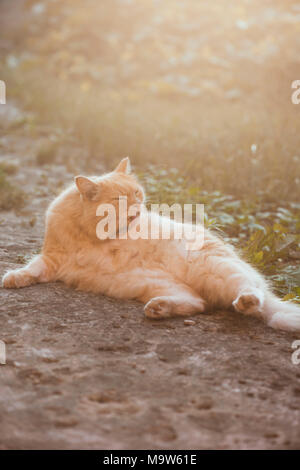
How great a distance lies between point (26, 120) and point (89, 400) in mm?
6717

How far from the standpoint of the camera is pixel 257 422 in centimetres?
148

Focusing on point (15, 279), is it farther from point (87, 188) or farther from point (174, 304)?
point (174, 304)

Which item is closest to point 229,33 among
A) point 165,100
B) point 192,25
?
point 192,25

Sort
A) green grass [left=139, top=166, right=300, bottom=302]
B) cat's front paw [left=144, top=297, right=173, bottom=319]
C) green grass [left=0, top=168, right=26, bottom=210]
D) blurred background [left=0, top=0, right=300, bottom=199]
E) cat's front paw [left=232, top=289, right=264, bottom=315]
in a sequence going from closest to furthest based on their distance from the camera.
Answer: cat's front paw [left=232, top=289, right=264, bottom=315] → cat's front paw [left=144, top=297, right=173, bottom=319] → green grass [left=139, top=166, right=300, bottom=302] → green grass [left=0, top=168, right=26, bottom=210] → blurred background [left=0, top=0, right=300, bottom=199]

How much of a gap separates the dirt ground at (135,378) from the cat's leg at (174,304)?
0.06 m

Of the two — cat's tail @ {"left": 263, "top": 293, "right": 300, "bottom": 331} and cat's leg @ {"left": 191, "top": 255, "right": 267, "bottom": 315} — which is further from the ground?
cat's leg @ {"left": 191, "top": 255, "right": 267, "bottom": 315}

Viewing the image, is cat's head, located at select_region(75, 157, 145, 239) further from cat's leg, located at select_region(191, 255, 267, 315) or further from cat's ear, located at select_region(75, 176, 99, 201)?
cat's leg, located at select_region(191, 255, 267, 315)

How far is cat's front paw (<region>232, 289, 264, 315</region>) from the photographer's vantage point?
2145mm

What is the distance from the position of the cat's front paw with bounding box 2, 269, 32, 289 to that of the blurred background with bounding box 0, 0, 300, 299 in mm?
1477

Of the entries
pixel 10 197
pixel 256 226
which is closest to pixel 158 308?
pixel 256 226

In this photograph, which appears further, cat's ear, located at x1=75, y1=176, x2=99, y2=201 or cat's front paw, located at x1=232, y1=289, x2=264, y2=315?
cat's ear, located at x1=75, y1=176, x2=99, y2=201

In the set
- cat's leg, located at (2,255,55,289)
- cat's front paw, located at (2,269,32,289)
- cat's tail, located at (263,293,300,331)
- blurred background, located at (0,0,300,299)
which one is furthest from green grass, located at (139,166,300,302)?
cat's front paw, located at (2,269,32,289)

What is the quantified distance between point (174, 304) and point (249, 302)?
0.39m

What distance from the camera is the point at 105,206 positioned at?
8.30ft
